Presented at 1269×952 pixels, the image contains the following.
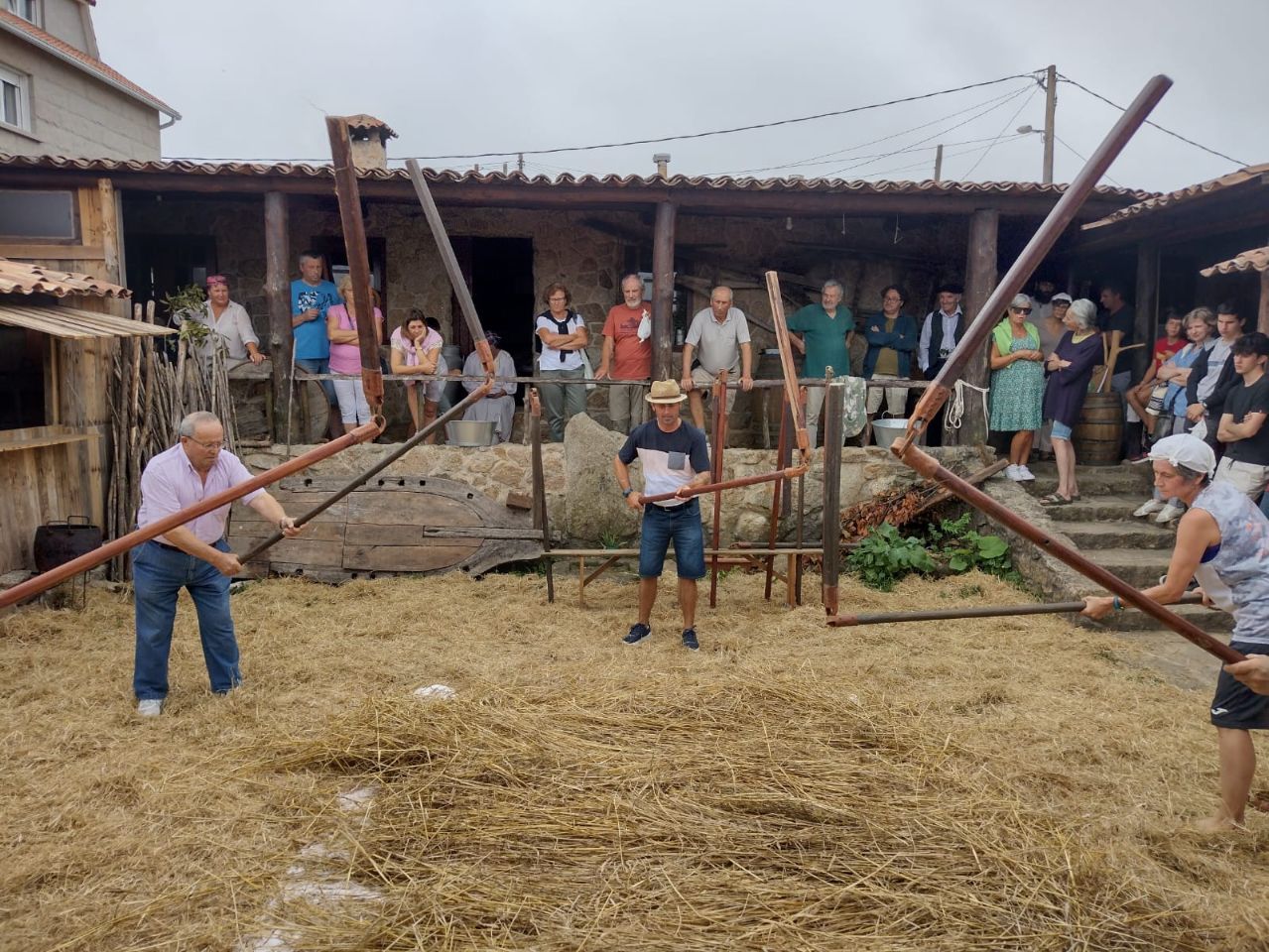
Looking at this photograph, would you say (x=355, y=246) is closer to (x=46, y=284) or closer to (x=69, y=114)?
(x=46, y=284)

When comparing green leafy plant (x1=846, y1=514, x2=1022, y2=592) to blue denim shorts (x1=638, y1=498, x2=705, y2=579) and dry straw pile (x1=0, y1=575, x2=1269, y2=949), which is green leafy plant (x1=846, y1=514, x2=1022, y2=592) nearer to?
dry straw pile (x1=0, y1=575, x2=1269, y2=949)

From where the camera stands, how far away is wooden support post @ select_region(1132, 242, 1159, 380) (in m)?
9.34

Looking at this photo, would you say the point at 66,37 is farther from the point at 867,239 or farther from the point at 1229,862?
the point at 1229,862

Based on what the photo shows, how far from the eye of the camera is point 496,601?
7.26 metres

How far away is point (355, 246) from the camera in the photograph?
10.5ft

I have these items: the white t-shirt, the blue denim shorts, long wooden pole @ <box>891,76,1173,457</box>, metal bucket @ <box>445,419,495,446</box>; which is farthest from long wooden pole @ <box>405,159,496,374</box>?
the white t-shirt

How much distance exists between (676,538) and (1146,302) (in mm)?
6148

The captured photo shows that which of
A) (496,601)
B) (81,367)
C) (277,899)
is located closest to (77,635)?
(81,367)

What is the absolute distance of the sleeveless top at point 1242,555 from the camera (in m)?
3.44

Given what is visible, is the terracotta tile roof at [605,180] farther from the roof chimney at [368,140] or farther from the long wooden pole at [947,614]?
the long wooden pole at [947,614]

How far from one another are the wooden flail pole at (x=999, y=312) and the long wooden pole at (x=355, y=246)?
182cm

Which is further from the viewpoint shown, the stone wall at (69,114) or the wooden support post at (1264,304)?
the stone wall at (69,114)

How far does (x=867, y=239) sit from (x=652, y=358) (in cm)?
341

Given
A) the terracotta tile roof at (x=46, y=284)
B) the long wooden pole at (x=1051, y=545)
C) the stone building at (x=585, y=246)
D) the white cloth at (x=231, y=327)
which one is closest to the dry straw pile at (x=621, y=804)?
the long wooden pole at (x=1051, y=545)
